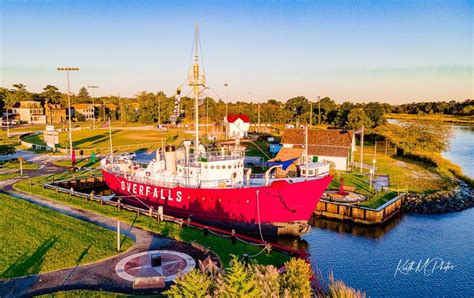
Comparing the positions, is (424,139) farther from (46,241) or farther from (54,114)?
(54,114)

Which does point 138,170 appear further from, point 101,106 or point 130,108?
point 101,106

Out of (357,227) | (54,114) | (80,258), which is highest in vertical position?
(54,114)

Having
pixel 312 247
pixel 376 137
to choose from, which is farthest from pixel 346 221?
pixel 376 137

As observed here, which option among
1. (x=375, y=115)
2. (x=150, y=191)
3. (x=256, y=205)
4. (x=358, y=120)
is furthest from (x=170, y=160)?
(x=375, y=115)

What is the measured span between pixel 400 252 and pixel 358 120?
2799 inches

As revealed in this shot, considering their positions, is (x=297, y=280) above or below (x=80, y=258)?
above

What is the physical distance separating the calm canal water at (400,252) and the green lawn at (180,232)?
472cm

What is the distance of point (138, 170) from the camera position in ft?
115

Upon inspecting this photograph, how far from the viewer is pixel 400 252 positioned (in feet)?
87.7

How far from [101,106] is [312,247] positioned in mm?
130041

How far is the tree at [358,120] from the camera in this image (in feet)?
305

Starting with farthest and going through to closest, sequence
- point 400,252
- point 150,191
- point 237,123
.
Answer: point 237,123
point 150,191
point 400,252

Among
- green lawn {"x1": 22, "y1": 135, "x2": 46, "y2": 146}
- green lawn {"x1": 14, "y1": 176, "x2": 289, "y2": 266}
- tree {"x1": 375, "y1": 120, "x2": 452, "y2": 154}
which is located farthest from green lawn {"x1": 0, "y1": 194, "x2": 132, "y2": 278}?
tree {"x1": 375, "y1": 120, "x2": 452, "y2": 154}

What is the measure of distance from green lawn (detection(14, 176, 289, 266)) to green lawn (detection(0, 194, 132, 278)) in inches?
94.3
